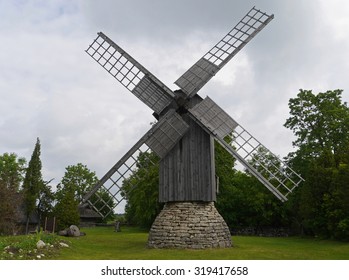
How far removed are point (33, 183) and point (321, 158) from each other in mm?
29625

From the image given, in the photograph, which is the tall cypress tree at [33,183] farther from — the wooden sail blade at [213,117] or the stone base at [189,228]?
the wooden sail blade at [213,117]

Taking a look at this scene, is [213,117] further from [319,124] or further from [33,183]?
[33,183]

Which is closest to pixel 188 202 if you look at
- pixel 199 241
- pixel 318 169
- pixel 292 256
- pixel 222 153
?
pixel 199 241

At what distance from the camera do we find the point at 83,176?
208 ft

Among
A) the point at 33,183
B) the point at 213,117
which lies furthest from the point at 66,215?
the point at 213,117

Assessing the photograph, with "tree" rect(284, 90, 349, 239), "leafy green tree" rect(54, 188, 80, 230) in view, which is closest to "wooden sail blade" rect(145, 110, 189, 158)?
"tree" rect(284, 90, 349, 239)

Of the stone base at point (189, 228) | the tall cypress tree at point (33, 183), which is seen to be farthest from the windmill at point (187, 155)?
the tall cypress tree at point (33, 183)

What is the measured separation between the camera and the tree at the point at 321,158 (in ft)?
91.1

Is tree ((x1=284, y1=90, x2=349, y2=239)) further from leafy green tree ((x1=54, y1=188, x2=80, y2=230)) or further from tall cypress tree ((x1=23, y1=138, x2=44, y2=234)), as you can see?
tall cypress tree ((x1=23, y1=138, x2=44, y2=234))

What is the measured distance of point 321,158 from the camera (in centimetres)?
3028

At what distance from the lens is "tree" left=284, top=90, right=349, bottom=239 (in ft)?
91.1

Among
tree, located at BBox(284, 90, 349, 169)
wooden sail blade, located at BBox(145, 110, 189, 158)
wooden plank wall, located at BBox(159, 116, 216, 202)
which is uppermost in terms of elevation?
tree, located at BBox(284, 90, 349, 169)

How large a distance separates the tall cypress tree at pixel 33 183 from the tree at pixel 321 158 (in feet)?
89.3

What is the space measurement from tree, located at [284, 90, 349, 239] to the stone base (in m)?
11.4
